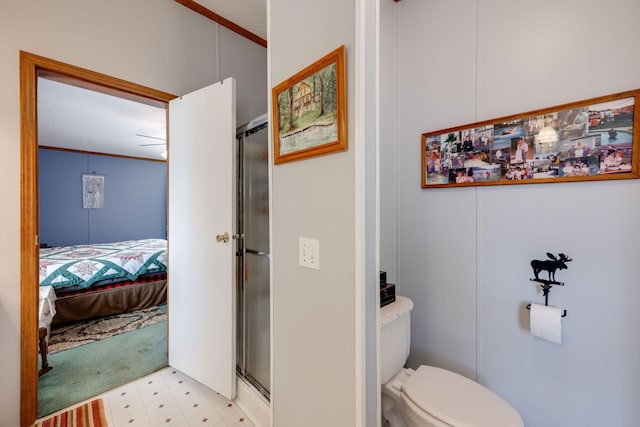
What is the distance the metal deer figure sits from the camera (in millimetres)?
1400

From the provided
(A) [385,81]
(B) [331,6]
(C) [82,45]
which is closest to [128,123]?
(C) [82,45]

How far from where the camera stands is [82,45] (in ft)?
5.58

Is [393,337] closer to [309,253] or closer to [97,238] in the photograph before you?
[309,253]

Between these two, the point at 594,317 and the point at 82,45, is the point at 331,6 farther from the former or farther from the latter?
the point at 594,317

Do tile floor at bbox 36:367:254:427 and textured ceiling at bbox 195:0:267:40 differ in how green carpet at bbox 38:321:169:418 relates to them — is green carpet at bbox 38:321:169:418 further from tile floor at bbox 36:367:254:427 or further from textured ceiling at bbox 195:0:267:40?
textured ceiling at bbox 195:0:267:40

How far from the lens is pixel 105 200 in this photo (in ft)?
19.0

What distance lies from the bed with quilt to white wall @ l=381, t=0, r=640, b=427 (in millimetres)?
3180

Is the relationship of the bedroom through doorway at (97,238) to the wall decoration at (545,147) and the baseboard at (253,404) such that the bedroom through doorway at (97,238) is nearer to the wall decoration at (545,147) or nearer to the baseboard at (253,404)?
the baseboard at (253,404)

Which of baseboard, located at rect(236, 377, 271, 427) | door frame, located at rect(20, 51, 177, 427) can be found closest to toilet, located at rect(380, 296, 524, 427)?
baseboard, located at rect(236, 377, 271, 427)

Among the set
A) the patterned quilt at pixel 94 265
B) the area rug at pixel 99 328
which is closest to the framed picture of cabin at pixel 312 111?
the area rug at pixel 99 328

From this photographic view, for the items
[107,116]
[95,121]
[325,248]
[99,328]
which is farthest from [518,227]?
[95,121]

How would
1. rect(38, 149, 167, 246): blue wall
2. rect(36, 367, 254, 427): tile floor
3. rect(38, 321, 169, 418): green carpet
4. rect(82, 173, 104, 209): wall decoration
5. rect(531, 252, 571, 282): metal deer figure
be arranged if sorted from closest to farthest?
rect(531, 252, 571, 282): metal deer figure, rect(36, 367, 254, 427): tile floor, rect(38, 321, 169, 418): green carpet, rect(38, 149, 167, 246): blue wall, rect(82, 173, 104, 209): wall decoration

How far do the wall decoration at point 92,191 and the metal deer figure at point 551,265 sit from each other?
7.05m

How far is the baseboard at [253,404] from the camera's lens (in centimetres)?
158
